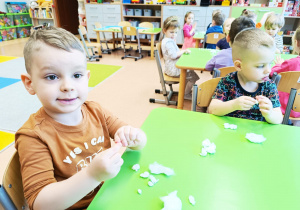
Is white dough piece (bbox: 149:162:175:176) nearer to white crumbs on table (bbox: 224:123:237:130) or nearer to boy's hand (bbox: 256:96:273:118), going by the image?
white crumbs on table (bbox: 224:123:237:130)

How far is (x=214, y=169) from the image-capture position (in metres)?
0.69

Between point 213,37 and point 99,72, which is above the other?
point 213,37

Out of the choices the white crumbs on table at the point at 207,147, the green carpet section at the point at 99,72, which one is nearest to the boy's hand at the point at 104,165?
the white crumbs on table at the point at 207,147

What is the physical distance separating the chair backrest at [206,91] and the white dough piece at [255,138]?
1.33 feet

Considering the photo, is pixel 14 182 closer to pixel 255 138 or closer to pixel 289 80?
pixel 255 138

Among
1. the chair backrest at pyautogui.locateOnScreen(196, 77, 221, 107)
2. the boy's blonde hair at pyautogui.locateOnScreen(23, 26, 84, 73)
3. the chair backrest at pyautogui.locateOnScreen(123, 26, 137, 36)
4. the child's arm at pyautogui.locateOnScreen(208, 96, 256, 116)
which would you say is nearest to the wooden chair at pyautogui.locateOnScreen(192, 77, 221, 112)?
the chair backrest at pyautogui.locateOnScreen(196, 77, 221, 107)

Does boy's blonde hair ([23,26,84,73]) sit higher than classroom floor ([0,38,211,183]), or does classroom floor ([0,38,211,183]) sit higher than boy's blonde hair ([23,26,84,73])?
boy's blonde hair ([23,26,84,73])

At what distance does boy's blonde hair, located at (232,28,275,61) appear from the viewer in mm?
1060

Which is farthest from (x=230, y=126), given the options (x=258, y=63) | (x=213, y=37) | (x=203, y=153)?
(x=213, y=37)

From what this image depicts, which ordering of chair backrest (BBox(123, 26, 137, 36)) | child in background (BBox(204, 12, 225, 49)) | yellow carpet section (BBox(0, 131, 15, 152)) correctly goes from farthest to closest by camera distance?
chair backrest (BBox(123, 26, 137, 36))
child in background (BBox(204, 12, 225, 49))
yellow carpet section (BBox(0, 131, 15, 152))

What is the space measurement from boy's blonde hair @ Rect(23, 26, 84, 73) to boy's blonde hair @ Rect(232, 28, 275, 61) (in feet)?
2.77

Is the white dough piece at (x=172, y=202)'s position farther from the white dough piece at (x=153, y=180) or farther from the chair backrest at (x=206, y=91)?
the chair backrest at (x=206, y=91)

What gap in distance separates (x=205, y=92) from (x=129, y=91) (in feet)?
7.26

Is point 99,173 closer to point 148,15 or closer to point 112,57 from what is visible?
point 112,57
